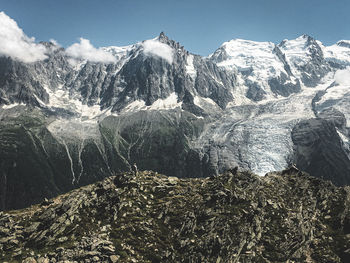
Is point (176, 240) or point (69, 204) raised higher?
point (69, 204)

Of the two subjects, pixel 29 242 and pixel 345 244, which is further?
pixel 345 244

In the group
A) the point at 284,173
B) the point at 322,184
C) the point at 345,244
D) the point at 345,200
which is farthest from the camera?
the point at 284,173

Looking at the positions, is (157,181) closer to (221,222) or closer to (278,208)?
(221,222)

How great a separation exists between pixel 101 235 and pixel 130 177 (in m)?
21.0

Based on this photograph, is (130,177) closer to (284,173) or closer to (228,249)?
(228,249)

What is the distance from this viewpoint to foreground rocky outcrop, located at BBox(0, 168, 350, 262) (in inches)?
2224

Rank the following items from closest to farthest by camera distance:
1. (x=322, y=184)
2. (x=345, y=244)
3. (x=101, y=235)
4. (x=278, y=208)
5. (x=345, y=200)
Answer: (x=101, y=235) → (x=345, y=244) → (x=278, y=208) → (x=345, y=200) → (x=322, y=184)

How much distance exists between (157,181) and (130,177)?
6752 mm

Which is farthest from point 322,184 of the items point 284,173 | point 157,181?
point 157,181

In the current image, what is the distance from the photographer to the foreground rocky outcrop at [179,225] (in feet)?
185

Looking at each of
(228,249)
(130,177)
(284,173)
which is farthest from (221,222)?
(284,173)

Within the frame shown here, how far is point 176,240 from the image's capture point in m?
61.2

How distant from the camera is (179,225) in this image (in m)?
65.1

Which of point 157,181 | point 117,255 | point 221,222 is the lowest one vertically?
point 117,255
